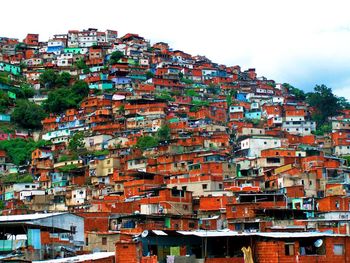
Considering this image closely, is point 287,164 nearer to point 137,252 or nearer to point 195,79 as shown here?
point 137,252

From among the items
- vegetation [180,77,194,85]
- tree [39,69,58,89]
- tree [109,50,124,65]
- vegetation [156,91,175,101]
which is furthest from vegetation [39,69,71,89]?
vegetation [180,77,194,85]

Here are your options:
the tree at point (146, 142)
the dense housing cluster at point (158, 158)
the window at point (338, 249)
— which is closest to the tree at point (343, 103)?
the dense housing cluster at point (158, 158)

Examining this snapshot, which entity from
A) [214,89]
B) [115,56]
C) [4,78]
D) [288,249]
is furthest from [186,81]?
[288,249]

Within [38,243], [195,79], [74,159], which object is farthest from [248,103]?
[38,243]

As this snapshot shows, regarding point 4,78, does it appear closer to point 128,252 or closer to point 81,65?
point 81,65

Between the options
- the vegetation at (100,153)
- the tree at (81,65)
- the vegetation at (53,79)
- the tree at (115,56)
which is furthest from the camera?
the tree at (81,65)

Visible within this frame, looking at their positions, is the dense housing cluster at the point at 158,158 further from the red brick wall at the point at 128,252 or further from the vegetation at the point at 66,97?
the vegetation at the point at 66,97
